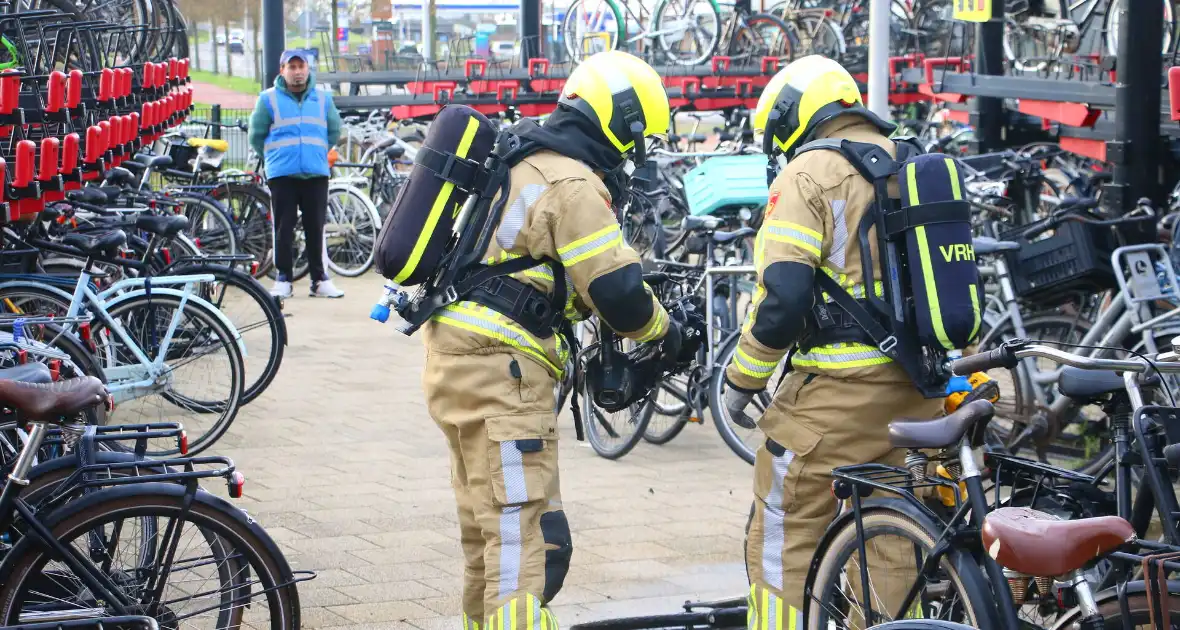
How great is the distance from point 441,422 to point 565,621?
4.07 ft

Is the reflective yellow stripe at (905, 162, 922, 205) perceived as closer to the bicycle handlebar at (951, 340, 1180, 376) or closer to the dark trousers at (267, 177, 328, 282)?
the bicycle handlebar at (951, 340, 1180, 376)

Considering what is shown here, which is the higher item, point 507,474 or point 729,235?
point 729,235

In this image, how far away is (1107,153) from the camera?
311 inches

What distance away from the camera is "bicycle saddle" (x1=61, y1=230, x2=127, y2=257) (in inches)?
284

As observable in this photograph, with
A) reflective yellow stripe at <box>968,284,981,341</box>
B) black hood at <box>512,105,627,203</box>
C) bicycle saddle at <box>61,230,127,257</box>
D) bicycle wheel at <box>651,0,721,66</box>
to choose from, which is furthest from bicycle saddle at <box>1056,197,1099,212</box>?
bicycle wheel at <box>651,0,721,66</box>

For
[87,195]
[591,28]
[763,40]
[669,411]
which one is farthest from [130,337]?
[591,28]

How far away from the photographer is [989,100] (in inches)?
444

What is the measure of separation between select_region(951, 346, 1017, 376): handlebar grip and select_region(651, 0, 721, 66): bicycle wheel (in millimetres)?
15655

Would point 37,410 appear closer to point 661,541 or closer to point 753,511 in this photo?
point 753,511

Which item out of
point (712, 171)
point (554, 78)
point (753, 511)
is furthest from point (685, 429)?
point (554, 78)

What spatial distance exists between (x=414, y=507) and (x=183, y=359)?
63.2 inches

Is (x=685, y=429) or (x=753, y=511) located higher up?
(x=753, y=511)

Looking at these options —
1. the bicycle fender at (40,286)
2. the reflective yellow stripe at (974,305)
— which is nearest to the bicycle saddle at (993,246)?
the reflective yellow stripe at (974,305)

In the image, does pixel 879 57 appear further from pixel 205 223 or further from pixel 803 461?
pixel 205 223
